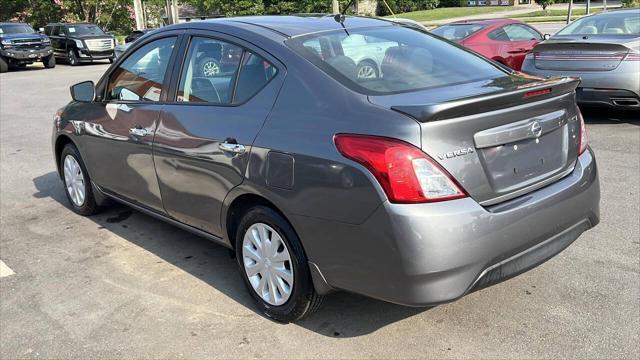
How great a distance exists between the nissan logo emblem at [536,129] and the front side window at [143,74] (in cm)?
241

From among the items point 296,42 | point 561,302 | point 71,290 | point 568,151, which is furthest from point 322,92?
point 71,290

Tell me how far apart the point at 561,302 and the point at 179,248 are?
8.88 ft

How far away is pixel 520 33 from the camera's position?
10914mm

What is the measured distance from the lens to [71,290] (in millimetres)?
3848

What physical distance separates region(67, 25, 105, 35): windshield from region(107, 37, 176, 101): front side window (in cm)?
2203

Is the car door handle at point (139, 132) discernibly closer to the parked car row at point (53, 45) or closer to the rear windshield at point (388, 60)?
the rear windshield at point (388, 60)

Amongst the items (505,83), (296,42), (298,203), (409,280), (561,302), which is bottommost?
(561,302)

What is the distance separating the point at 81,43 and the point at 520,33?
18716mm

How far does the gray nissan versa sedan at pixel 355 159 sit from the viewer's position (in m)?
2.61

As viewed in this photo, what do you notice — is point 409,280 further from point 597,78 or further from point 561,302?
point 597,78

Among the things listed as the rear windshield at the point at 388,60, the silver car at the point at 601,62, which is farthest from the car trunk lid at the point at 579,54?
the rear windshield at the point at 388,60

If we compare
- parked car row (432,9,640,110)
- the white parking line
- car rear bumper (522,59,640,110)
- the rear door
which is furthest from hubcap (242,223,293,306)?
parked car row (432,9,640,110)

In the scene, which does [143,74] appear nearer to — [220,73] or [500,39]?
[220,73]

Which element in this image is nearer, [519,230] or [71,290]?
[519,230]
